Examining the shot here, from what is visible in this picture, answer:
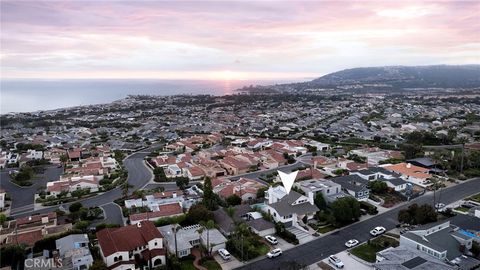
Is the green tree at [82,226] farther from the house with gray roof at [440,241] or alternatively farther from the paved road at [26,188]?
the house with gray roof at [440,241]

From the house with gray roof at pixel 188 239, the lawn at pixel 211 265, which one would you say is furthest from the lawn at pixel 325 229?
the lawn at pixel 211 265

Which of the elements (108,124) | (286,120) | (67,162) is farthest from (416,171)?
(108,124)

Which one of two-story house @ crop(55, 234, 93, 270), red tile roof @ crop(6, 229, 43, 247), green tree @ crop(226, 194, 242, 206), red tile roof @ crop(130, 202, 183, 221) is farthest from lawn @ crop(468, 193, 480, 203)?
red tile roof @ crop(6, 229, 43, 247)

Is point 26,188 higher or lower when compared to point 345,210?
lower

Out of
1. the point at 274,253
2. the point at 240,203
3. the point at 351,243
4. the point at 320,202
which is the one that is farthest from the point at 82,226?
the point at 351,243

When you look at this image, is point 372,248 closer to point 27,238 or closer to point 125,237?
point 125,237
